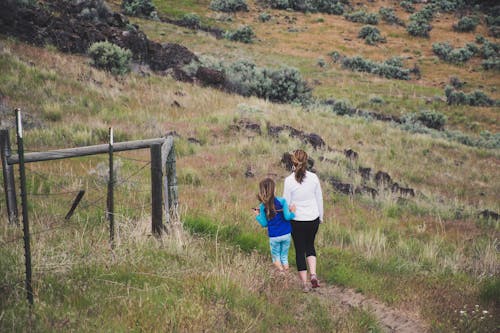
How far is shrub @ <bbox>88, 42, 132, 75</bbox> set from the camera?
1825 centimetres

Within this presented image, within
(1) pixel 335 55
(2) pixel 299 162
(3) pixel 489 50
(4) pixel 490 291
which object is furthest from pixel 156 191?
(3) pixel 489 50

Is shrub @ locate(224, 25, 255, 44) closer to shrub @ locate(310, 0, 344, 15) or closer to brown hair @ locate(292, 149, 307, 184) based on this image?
shrub @ locate(310, 0, 344, 15)

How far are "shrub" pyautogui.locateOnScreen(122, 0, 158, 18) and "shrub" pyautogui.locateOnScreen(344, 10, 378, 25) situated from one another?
20758mm

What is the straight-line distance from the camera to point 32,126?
39.8 feet

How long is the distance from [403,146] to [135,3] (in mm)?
28298

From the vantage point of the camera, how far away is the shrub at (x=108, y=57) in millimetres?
18250

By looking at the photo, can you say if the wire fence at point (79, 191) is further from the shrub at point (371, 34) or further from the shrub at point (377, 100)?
the shrub at point (371, 34)

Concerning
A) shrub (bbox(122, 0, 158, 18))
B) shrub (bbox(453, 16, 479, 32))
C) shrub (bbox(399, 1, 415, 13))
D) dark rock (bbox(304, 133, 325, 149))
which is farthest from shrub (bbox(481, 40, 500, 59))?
dark rock (bbox(304, 133, 325, 149))

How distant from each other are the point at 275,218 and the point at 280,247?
444mm

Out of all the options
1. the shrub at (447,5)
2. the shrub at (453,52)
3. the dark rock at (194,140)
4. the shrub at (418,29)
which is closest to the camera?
the dark rock at (194,140)

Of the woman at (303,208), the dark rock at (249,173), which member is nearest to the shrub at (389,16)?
the dark rock at (249,173)

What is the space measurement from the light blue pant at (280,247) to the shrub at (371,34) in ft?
126

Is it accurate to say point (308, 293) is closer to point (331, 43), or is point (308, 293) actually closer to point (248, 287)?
point (248, 287)

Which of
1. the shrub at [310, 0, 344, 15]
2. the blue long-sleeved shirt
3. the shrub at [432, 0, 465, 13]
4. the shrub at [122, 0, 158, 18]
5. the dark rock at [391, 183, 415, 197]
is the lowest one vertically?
the dark rock at [391, 183, 415, 197]
